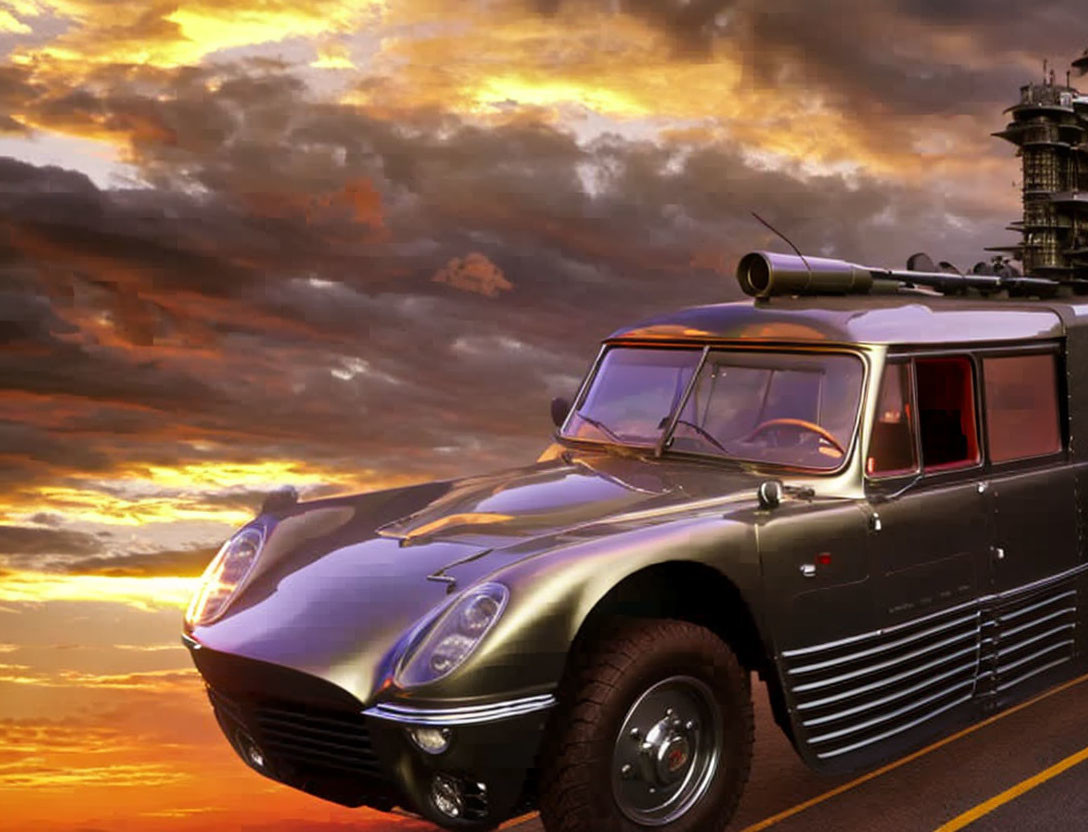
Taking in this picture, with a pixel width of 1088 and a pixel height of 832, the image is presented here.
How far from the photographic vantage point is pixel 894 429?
23.0ft

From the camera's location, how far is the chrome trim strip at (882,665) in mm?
6250

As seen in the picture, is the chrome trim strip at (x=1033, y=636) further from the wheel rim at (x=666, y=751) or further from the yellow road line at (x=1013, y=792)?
the wheel rim at (x=666, y=751)

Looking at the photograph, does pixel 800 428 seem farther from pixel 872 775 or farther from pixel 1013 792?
pixel 1013 792

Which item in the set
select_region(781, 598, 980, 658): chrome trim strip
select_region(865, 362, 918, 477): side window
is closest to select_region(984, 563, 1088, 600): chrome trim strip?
select_region(781, 598, 980, 658): chrome trim strip

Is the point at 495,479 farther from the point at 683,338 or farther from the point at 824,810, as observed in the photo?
the point at 824,810

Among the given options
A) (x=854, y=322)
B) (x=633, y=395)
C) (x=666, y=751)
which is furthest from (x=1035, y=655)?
(x=666, y=751)

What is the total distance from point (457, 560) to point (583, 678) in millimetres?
740

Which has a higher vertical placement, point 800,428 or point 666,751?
point 800,428

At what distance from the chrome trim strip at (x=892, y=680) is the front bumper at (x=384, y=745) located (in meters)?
1.68

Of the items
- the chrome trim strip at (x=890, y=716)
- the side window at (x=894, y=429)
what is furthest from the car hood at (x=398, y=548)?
the chrome trim strip at (x=890, y=716)

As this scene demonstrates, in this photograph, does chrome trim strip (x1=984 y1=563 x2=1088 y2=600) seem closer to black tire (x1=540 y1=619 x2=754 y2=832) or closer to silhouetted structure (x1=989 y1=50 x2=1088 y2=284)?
black tire (x1=540 y1=619 x2=754 y2=832)

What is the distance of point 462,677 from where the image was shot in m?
5.05

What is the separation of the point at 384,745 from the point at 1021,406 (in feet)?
15.9

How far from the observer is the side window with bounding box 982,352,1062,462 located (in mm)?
7750
